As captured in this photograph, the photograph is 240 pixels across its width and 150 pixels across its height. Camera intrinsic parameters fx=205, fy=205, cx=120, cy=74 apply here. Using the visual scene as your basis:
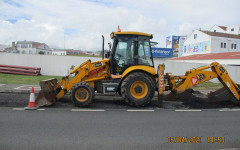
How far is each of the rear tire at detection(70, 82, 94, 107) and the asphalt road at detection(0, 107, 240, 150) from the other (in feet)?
1.29

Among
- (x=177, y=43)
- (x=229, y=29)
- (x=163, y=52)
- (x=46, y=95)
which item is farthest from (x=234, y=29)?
(x=46, y=95)

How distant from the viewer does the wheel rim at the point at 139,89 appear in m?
7.44

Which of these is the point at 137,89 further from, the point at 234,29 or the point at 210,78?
the point at 234,29

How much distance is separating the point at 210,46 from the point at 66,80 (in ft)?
147

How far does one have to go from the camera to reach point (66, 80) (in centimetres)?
765

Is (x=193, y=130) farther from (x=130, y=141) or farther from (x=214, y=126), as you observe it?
(x=130, y=141)

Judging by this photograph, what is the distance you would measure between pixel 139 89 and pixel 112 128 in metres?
2.55

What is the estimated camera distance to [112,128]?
5203 mm

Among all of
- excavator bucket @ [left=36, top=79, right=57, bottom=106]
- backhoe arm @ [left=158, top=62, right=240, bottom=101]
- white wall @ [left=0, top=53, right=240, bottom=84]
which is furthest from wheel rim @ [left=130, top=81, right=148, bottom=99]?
white wall @ [left=0, top=53, right=240, bottom=84]

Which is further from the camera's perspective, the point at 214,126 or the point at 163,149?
the point at 214,126

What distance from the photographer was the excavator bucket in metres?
7.25

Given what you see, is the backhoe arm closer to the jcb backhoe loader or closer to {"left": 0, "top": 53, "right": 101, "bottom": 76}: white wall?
the jcb backhoe loader

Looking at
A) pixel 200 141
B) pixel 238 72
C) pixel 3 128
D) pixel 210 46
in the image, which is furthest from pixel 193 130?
pixel 210 46

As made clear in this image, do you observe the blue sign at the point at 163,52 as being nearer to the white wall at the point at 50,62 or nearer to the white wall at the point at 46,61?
the white wall at the point at 50,62
